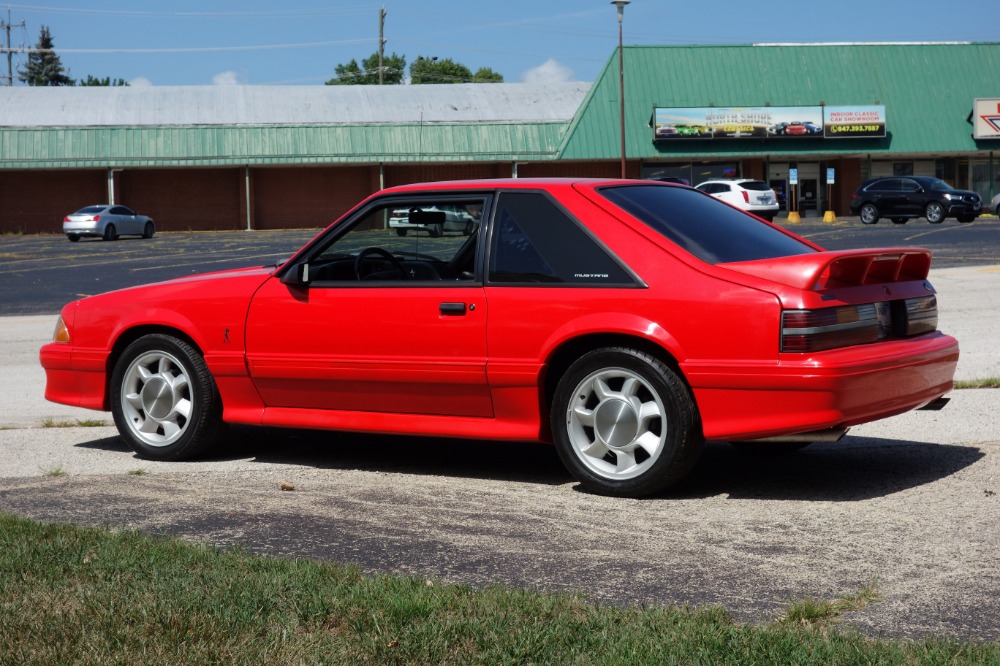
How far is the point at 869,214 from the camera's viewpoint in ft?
141

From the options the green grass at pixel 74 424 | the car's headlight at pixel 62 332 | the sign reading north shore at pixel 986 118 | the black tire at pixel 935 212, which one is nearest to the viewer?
the car's headlight at pixel 62 332

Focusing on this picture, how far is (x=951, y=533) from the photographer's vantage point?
199 inches

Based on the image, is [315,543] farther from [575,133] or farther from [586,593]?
[575,133]

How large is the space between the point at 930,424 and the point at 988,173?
53.9 meters

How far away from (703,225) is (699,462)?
137cm

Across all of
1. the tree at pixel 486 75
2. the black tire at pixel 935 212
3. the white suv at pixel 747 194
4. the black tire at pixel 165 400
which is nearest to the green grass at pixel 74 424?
the black tire at pixel 165 400

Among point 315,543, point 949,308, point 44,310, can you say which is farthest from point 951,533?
point 44,310

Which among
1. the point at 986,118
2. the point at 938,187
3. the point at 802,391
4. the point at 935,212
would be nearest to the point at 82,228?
the point at 935,212

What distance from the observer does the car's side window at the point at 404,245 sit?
6559mm

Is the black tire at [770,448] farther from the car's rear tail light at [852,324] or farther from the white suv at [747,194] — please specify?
the white suv at [747,194]

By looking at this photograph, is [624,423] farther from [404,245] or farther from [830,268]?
[404,245]

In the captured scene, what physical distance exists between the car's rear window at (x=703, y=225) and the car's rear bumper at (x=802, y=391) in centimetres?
60

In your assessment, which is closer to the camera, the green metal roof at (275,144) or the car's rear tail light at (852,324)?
the car's rear tail light at (852,324)

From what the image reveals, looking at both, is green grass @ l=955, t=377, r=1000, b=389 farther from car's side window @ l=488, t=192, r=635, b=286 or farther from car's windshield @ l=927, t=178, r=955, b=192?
car's windshield @ l=927, t=178, r=955, b=192
